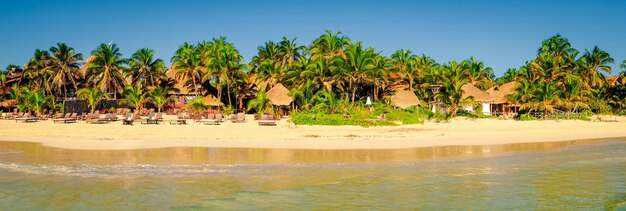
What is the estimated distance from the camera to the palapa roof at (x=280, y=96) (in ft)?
127

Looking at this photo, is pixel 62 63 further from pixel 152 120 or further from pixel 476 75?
pixel 476 75

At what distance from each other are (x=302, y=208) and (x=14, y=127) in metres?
23.2

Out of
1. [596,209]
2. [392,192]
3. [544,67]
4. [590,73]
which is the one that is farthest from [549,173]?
[590,73]

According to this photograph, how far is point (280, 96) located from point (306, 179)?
94.0ft

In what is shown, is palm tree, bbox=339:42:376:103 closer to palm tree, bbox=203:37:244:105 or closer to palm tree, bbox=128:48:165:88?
palm tree, bbox=203:37:244:105

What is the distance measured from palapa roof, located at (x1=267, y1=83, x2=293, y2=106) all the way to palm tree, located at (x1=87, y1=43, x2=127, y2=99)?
1477cm

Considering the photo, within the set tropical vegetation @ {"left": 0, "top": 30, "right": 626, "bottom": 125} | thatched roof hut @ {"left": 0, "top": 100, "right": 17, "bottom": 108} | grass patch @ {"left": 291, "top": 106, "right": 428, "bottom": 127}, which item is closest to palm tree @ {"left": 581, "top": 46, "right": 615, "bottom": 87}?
tropical vegetation @ {"left": 0, "top": 30, "right": 626, "bottom": 125}

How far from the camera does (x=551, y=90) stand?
115 ft

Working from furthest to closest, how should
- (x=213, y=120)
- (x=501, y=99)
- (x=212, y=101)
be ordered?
(x=501, y=99)
(x=212, y=101)
(x=213, y=120)

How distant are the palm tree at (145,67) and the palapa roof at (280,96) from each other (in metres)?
12.8

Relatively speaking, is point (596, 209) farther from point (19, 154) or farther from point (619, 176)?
point (19, 154)

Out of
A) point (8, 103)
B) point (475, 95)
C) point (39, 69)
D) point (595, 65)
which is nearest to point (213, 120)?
point (8, 103)

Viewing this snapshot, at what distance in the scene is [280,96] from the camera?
1556 inches

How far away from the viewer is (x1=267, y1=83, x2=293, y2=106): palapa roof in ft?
127
